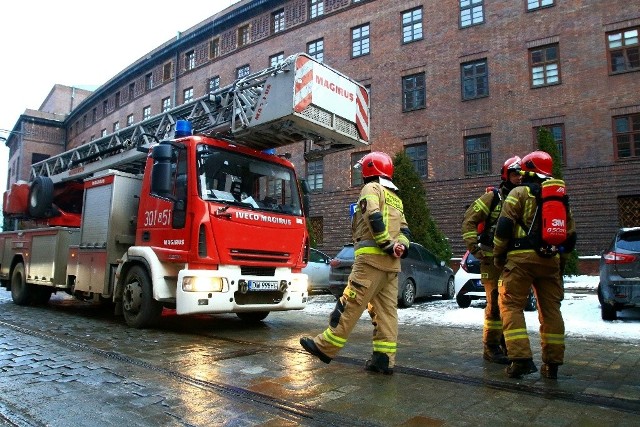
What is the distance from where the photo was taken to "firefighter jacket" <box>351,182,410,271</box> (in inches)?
170

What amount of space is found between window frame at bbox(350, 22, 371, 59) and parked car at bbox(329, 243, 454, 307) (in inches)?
618

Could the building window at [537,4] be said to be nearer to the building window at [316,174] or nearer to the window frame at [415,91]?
the window frame at [415,91]

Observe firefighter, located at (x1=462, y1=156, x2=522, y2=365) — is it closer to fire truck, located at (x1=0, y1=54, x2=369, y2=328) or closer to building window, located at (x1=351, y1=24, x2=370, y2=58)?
fire truck, located at (x1=0, y1=54, x2=369, y2=328)

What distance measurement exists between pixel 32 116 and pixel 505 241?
53.9 m

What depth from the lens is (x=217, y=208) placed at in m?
6.44

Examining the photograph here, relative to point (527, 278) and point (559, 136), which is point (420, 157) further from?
point (527, 278)

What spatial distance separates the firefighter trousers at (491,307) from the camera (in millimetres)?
5070

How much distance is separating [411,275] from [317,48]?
1914cm

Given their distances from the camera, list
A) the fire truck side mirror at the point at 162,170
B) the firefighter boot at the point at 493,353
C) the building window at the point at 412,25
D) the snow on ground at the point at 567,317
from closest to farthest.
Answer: the firefighter boot at the point at 493,353 < the fire truck side mirror at the point at 162,170 < the snow on ground at the point at 567,317 < the building window at the point at 412,25

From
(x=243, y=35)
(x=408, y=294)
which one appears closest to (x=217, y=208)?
(x=408, y=294)

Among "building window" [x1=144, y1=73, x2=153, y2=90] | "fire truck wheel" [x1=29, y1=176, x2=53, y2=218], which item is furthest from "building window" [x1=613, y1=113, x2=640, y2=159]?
"building window" [x1=144, y1=73, x2=153, y2=90]

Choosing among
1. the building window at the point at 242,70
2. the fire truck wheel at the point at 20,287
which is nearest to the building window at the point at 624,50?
the building window at the point at 242,70

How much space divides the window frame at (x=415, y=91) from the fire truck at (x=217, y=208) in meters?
16.1

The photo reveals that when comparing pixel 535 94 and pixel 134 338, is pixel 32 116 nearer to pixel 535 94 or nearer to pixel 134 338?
pixel 535 94
